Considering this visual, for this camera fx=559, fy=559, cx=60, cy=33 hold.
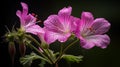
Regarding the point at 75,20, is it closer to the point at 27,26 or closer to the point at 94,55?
the point at 27,26

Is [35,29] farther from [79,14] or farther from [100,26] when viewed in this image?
[79,14]

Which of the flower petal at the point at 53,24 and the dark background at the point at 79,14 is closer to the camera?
the flower petal at the point at 53,24

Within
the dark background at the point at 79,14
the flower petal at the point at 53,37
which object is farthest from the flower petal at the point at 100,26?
the dark background at the point at 79,14

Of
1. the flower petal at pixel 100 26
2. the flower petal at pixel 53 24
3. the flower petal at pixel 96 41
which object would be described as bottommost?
the flower petal at pixel 96 41

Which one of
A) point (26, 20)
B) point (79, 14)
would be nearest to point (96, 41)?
point (26, 20)

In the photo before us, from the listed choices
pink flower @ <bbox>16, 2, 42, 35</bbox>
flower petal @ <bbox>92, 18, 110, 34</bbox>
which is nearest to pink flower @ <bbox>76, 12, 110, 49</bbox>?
flower petal @ <bbox>92, 18, 110, 34</bbox>

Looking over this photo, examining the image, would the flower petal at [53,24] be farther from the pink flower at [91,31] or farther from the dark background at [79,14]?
the dark background at [79,14]

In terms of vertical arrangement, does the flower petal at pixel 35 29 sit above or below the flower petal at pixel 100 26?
above

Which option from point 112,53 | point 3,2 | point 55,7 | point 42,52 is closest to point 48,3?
Result: point 55,7
